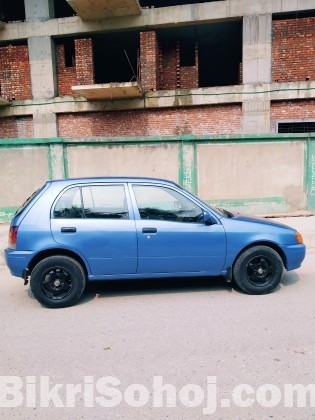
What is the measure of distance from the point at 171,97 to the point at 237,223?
10021 millimetres

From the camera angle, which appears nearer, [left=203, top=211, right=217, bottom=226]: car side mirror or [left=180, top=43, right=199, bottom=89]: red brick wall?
[left=203, top=211, right=217, bottom=226]: car side mirror

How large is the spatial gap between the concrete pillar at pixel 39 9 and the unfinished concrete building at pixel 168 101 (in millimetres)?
47

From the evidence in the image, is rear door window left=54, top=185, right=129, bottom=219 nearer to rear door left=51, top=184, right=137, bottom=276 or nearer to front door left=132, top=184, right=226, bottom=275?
rear door left=51, top=184, right=137, bottom=276

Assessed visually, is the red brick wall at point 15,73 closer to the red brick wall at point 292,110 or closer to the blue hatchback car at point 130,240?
the red brick wall at point 292,110

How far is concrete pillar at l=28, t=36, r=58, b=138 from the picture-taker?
1417 cm

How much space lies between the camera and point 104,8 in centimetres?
1317

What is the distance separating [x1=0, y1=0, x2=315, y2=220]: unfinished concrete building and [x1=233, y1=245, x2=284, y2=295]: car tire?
203 inches

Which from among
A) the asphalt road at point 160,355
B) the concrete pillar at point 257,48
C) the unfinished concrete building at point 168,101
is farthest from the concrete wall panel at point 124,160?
the concrete pillar at point 257,48

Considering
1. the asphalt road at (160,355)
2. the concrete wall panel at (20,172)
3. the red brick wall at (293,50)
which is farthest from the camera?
the red brick wall at (293,50)

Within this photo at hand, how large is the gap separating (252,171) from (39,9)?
11937 millimetres

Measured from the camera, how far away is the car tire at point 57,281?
411cm

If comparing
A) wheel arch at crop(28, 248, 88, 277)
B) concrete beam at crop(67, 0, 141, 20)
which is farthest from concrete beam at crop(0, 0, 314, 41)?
wheel arch at crop(28, 248, 88, 277)

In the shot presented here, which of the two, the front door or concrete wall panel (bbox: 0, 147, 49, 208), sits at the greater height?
concrete wall panel (bbox: 0, 147, 49, 208)

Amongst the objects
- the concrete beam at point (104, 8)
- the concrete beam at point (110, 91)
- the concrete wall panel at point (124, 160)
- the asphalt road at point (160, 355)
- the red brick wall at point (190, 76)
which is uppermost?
the concrete beam at point (104, 8)
